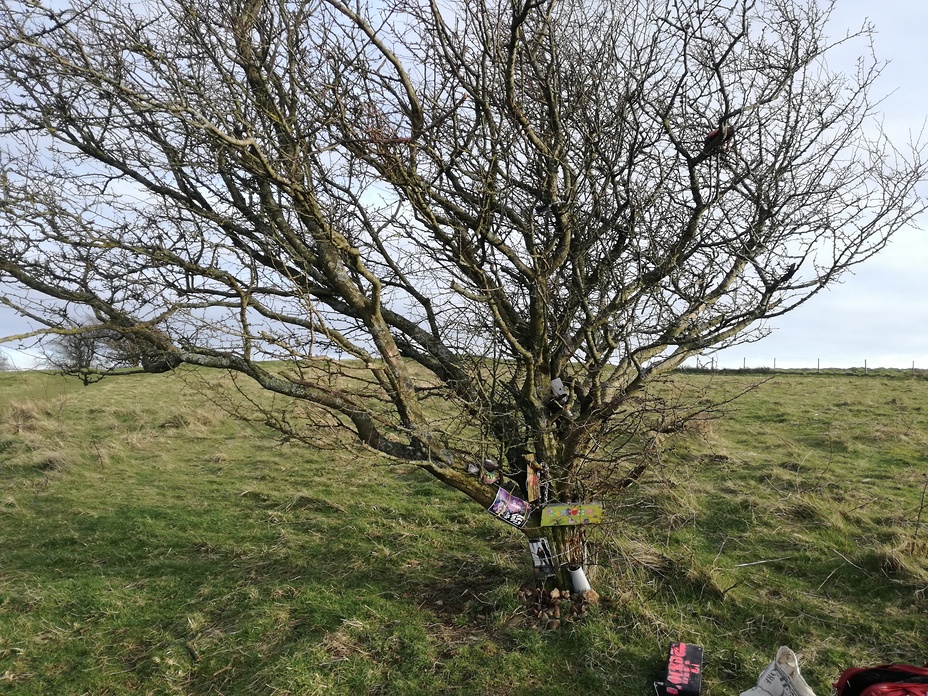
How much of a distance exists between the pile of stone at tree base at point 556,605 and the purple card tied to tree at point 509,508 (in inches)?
27.5

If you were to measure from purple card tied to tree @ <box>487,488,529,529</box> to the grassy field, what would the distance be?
2.65ft

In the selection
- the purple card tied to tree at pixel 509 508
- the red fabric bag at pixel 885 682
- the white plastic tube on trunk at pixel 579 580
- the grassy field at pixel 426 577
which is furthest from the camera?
the white plastic tube on trunk at pixel 579 580

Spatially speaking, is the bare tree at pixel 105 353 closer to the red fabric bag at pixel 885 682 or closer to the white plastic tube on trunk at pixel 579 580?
the white plastic tube on trunk at pixel 579 580

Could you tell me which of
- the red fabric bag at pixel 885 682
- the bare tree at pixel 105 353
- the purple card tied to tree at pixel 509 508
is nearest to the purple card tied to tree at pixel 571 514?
the purple card tied to tree at pixel 509 508

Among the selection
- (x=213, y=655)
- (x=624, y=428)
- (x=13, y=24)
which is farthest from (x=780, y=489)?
(x=13, y=24)

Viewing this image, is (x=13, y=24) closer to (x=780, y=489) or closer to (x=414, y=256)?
(x=414, y=256)

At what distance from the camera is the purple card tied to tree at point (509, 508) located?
4.65 meters

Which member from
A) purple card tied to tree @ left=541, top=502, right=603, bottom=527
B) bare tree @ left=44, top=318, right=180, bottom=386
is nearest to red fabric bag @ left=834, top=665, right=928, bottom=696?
purple card tied to tree @ left=541, top=502, right=603, bottom=527

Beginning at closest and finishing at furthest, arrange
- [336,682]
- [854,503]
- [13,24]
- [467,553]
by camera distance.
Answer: [13,24]
[336,682]
[467,553]
[854,503]

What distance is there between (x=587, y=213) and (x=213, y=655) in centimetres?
451

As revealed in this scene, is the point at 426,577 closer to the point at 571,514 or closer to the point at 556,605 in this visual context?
the point at 556,605

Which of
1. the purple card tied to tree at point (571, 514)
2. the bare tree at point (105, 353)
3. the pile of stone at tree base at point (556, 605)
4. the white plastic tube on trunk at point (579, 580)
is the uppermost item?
the bare tree at point (105, 353)

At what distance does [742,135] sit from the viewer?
482 centimetres

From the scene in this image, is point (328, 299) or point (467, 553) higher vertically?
point (328, 299)
